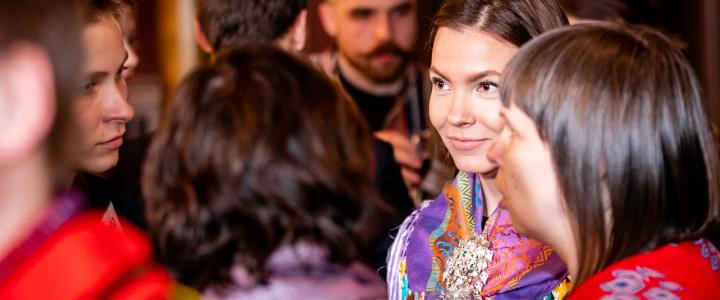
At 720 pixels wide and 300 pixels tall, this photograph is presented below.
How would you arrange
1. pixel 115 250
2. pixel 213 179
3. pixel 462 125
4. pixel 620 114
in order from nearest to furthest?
pixel 115 250 → pixel 213 179 → pixel 620 114 → pixel 462 125

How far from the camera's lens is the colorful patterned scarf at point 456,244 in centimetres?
188

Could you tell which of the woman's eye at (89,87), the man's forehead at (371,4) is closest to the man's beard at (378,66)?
the man's forehead at (371,4)

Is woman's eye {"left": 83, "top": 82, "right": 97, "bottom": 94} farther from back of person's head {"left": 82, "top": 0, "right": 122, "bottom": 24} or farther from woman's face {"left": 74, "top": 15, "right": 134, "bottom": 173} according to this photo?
back of person's head {"left": 82, "top": 0, "right": 122, "bottom": 24}

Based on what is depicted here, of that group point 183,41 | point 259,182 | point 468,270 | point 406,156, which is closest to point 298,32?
point 406,156

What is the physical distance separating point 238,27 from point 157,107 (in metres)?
2.44

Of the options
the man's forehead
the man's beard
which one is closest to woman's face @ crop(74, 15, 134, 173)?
the man's beard

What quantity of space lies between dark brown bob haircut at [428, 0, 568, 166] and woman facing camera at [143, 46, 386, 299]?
655 millimetres

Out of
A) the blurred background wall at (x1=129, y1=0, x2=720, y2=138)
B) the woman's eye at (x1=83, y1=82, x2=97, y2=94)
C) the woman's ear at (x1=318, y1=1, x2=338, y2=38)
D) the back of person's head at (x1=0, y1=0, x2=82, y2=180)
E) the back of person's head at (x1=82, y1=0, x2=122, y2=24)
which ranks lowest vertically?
the blurred background wall at (x1=129, y1=0, x2=720, y2=138)

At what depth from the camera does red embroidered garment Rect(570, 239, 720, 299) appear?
139 cm

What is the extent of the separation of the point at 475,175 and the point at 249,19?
3.02 feet

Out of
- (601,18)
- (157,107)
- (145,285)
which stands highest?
(145,285)

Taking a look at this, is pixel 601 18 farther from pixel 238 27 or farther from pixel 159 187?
pixel 159 187

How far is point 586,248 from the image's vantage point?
1.50 metres

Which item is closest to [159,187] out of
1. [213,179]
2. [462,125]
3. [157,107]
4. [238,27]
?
[213,179]
